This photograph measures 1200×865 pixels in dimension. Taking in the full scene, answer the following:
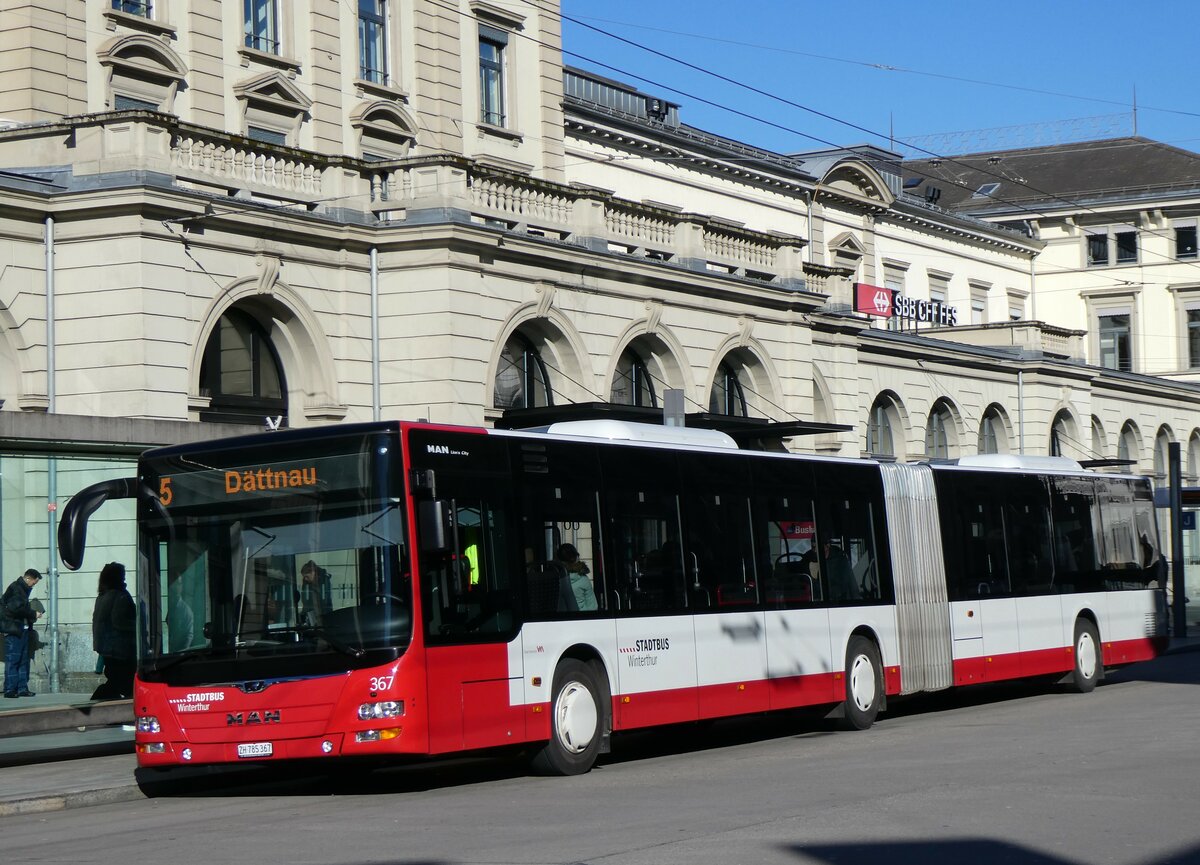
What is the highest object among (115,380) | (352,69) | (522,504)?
(352,69)

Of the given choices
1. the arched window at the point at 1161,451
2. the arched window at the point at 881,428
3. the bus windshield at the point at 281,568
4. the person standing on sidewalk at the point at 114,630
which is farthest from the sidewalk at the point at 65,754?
the arched window at the point at 1161,451

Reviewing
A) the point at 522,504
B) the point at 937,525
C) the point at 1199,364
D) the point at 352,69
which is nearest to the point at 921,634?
the point at 937,525

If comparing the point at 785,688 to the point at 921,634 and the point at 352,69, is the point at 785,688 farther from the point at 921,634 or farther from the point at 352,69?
the point at 352,69

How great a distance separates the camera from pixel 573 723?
623 inches

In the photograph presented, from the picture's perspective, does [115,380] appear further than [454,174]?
No

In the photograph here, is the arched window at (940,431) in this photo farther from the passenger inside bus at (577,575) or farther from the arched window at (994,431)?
the passenger inside bus at (577,575)

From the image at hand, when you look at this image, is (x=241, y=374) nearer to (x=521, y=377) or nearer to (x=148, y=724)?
(x=521, y=377)

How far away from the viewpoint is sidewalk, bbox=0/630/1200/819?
14891 mm

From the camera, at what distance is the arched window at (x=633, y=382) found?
3231cm

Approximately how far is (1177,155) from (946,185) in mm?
9390

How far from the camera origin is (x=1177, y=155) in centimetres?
7675

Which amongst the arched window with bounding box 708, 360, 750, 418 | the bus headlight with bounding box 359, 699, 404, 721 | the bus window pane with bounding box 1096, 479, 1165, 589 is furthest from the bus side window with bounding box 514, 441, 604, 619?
the arched window with bounding box 708, 360, 750, 418

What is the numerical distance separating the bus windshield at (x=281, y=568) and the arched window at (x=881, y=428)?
105 feet

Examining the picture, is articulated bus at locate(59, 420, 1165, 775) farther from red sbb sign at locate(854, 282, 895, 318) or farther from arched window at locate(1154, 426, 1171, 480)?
arched window at locate(1154, 426, 1171, 480)
